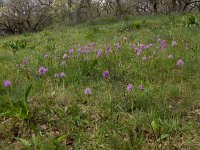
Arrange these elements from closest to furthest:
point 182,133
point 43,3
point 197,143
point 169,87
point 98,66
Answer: point 197,143
point 182,133
point 169,87
point 98,66
point 43,3

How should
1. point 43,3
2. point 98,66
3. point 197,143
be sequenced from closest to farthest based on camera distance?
point 197,143
point 98,66
point 43,3

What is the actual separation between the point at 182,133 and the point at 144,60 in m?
1.88

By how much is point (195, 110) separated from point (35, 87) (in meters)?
1.93

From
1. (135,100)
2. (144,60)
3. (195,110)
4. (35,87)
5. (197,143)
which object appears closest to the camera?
(197,143)

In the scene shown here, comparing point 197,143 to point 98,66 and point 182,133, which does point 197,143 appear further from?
point 98,66

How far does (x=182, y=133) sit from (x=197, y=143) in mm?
199

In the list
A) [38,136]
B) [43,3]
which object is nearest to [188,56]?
[38,136]

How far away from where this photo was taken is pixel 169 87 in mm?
3307

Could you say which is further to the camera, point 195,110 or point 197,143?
point 195,110

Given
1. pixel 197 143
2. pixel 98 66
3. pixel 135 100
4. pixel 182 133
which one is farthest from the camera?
pixel 98 66

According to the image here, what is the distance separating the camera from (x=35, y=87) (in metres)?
3.79

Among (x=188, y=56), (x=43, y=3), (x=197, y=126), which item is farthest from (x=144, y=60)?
(x=43, y=3)

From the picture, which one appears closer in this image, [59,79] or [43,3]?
[59,79]

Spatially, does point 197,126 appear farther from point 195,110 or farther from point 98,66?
point 98,66
